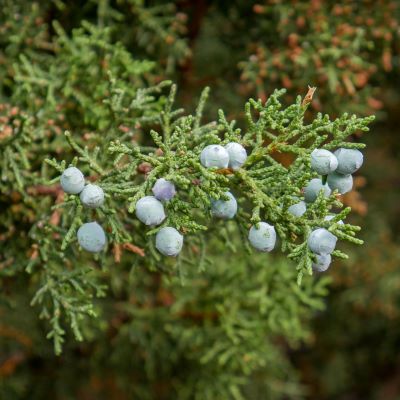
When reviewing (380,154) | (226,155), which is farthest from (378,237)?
(226,155)

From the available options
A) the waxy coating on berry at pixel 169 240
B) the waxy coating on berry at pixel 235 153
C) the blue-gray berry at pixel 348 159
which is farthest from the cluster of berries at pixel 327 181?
the waxy coating on berry at pixel 169 240

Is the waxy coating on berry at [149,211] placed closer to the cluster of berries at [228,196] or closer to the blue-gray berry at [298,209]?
the cluster of berries at [228,196]

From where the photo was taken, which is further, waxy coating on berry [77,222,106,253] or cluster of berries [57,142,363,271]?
waxy coating on berry [77,222,106,253]

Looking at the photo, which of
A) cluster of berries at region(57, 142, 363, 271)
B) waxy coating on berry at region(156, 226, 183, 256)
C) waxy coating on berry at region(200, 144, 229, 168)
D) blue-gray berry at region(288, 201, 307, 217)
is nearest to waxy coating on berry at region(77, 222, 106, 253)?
cluster of berries at region(57, 142, 363, 271)

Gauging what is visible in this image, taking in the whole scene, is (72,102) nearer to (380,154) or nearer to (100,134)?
(100,134)

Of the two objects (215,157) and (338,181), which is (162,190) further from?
(338,181)

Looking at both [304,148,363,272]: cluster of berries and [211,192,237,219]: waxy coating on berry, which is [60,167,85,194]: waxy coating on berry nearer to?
[211,192,237,219]: waxy coating on berry
